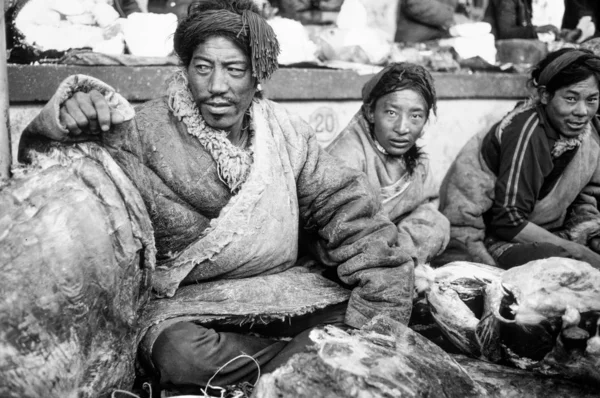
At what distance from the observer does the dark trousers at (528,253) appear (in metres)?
4.48

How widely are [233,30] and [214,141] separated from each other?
49 centimetres

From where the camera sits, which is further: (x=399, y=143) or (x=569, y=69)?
(x=569, y=69)

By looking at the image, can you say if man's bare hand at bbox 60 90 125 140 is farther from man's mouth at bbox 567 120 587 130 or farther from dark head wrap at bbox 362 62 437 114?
man's mouth at bbox 567 120 587 130

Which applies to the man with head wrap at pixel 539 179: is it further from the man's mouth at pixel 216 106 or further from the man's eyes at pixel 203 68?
the man's eyes at pixel 203 68

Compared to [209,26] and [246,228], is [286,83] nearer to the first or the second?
[209,26]

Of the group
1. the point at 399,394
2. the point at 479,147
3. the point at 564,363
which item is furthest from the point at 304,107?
the point at 399,394

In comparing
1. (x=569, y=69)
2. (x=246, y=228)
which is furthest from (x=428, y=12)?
(x=246, y=228)

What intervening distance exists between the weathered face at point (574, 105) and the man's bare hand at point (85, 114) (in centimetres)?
307

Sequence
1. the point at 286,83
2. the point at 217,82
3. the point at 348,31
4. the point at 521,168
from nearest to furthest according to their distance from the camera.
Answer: the point at 217,82 < the point at 521,168 < the point at 286,83 < the point at 348,31

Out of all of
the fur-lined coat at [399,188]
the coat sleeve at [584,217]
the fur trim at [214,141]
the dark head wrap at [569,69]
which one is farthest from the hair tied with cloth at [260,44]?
the coat sleeve at [584,217]

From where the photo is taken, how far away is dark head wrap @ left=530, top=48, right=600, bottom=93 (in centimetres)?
472

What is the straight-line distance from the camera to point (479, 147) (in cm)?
512

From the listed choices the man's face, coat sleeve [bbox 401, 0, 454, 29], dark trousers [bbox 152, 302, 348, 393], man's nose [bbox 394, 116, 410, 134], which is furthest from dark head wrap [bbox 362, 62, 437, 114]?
coat sleeve [bbox 401, 0, 454, 29]

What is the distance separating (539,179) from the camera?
472 cm
